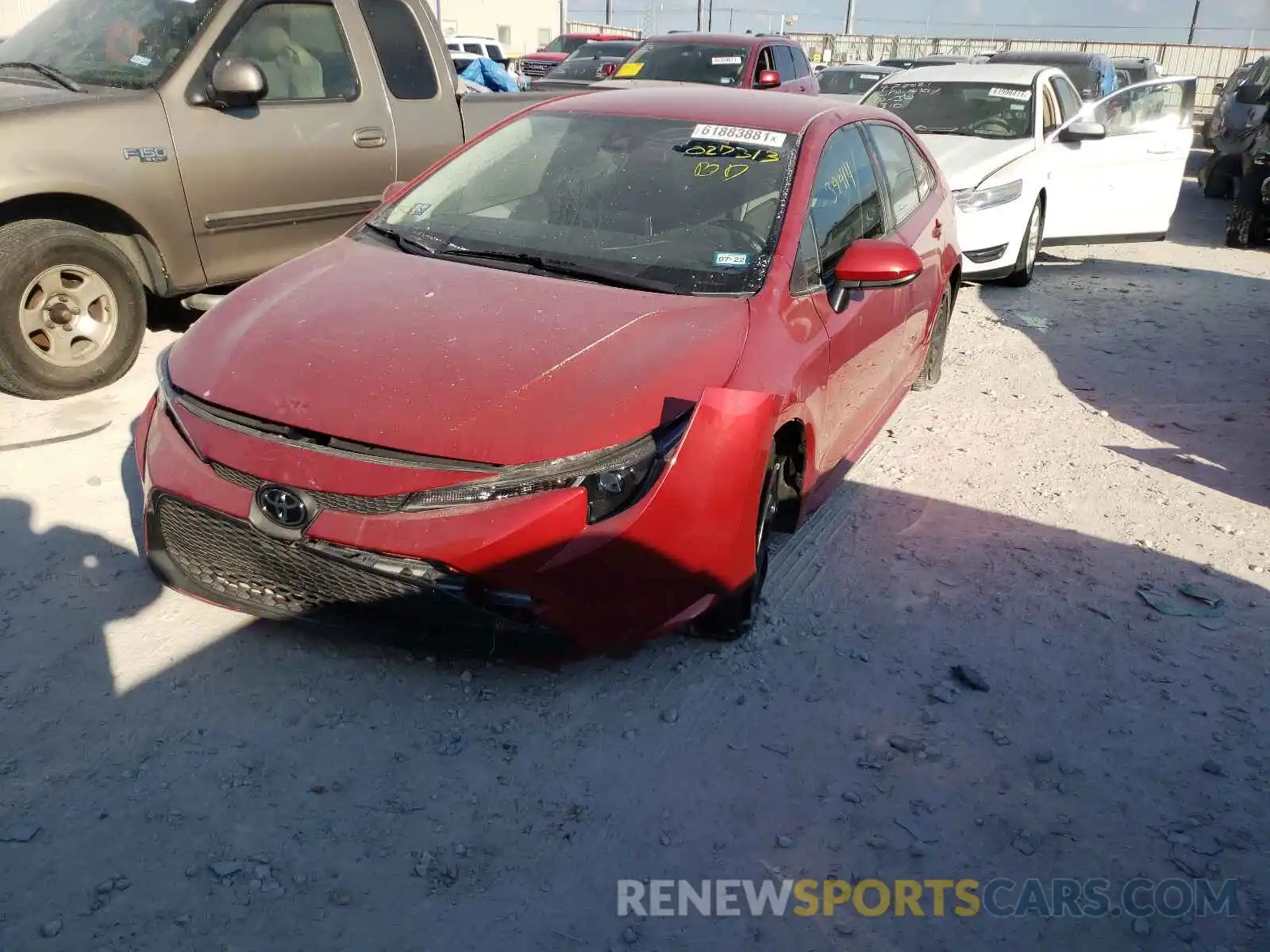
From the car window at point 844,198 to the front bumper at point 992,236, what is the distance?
3.75m

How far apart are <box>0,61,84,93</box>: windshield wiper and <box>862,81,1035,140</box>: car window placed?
650cm

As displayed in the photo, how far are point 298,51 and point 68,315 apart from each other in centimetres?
194

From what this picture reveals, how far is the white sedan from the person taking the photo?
839 cm

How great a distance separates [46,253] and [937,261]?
163 inches

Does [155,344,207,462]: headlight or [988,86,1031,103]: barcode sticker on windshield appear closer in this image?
[155,344,207,462]: headlight

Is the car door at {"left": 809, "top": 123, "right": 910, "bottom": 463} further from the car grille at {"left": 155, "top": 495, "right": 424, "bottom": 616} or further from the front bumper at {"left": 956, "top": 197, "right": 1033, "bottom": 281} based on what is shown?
→ the front bumper at {"left": 956, "top": 197, "right": 1033, "bottom": 281}

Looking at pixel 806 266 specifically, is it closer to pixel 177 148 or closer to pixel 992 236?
pixel 177 148

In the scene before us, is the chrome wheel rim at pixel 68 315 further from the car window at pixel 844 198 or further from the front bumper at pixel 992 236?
the front bumper at pixel 992 236

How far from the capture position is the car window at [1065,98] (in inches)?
369

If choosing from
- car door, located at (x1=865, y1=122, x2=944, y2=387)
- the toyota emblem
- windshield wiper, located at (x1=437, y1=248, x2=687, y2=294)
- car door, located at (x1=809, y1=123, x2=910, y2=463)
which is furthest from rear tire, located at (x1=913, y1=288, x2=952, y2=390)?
the toyota emblem

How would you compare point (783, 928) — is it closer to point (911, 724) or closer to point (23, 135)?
point (911, 724)

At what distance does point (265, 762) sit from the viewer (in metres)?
2.79

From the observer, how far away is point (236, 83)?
5.20m

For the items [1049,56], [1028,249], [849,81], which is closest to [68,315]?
[1028,249]
